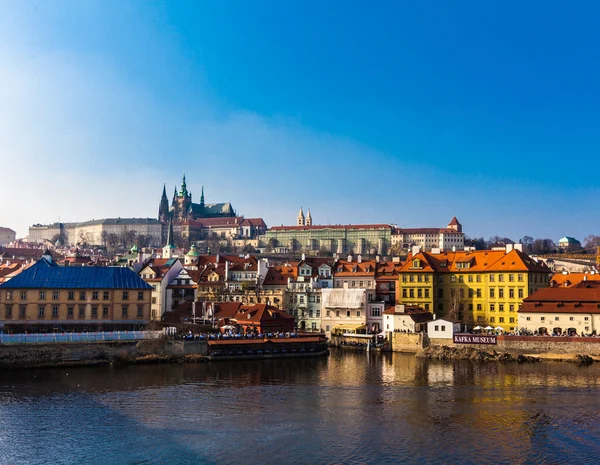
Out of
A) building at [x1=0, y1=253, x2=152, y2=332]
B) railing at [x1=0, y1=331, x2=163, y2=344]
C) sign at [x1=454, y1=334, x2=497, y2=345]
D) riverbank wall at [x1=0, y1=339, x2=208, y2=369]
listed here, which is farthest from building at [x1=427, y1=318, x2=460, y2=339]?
building at [x1=0, y1=253, x2=152, y2=332]

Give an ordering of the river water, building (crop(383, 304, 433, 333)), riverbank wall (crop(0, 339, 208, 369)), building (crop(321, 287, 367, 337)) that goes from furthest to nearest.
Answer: building (crop(321, 287, 367, 337))
building (crop(383, 304, 433, 333))
riverbank wall (crop(0, 339, 208, 369))
the river water

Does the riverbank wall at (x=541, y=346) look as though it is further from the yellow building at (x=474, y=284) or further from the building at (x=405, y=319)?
the yellow building at (x=474, y=284)

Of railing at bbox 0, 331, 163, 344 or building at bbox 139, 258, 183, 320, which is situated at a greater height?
building at bbox 139, 258, 183, 320

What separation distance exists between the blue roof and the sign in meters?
31.0

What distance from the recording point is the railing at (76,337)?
56875mm

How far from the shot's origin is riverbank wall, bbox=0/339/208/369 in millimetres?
55438

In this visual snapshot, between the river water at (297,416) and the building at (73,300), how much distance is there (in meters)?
13.0

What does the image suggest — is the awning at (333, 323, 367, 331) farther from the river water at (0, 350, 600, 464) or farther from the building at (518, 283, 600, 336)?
the river water at (0, 350, 600, 464)

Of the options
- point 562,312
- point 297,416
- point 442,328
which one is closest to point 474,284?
point 442,328

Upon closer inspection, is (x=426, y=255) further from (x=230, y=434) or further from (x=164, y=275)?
(x=230, y=434)

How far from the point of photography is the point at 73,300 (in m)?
67.2

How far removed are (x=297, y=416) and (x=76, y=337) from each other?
2735 cm

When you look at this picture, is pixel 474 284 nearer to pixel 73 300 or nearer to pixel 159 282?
pixel 159 282

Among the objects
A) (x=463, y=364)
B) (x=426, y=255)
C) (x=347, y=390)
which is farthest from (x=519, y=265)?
(x=347, y=390)
